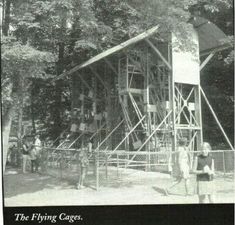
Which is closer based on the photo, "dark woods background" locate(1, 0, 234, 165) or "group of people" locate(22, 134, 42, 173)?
"dark woods background" locate(1, 0, 234, 165)

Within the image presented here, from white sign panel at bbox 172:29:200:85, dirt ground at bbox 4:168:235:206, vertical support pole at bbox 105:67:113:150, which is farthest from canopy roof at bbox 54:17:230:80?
dirt ground at bbox 4:168:235:206

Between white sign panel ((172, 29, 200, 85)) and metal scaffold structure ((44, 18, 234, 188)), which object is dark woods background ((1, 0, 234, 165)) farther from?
white sign panel ((172, 29, 200, 85))

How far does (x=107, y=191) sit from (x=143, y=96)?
10.2 metres

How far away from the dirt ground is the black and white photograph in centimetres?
5

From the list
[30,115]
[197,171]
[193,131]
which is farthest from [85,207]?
[30,115]

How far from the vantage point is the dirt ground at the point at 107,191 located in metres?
11.2

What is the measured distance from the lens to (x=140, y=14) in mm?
13711

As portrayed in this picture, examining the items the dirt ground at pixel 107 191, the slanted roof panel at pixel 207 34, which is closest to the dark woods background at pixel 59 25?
the slanted roof panel at pixel 207 34

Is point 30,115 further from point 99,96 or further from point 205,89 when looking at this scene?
point 205,89

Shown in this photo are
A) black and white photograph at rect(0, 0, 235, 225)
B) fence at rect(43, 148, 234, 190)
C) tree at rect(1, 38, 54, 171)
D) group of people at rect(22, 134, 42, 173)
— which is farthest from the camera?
group of people at rect(22, 134, 42, 173)

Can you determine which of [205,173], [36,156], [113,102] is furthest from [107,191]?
[113,102]

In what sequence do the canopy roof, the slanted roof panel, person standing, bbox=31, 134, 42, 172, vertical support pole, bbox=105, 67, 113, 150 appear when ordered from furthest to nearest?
vertical support pole, bbox=105, 67, 113, 150 < the slanted roof panel < the canopy roof < person standing, bbox=31, 134, 42, 172

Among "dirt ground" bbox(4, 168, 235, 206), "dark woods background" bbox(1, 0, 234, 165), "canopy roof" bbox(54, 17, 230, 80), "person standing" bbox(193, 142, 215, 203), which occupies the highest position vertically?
"canopy roof" bbox(54, 17, 230, 80)

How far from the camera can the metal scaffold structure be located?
746 inches
